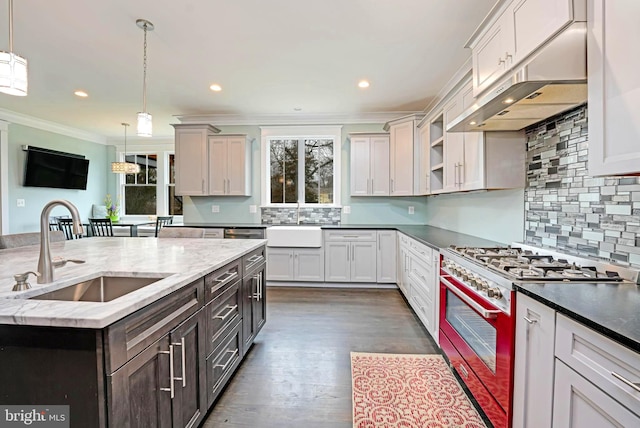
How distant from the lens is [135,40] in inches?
106

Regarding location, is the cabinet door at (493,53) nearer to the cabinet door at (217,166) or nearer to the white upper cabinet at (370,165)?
the white upper cabinet at (370,165)

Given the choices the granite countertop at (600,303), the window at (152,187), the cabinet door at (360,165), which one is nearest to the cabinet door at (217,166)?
the cabinet door at (360,165)

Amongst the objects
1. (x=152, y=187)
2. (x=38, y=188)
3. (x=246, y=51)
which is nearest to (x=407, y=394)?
(x=246, y=51)

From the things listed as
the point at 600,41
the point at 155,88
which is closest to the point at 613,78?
the point at 600,41

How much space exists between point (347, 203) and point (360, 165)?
2.20 feet

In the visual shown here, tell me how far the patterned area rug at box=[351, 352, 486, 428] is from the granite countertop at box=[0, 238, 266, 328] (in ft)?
4.01

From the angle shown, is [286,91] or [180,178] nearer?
[286,91]

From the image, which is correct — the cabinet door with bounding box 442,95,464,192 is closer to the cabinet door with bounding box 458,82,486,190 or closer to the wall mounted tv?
the cabinet door with bounding box 458,82,486,190

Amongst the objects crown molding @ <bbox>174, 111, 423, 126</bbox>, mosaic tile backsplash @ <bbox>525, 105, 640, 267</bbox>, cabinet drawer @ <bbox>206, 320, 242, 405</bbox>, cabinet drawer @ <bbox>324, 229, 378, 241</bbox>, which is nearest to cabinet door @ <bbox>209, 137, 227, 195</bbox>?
crown molding @ <bbox>174, 111, 423, 126</bbox>

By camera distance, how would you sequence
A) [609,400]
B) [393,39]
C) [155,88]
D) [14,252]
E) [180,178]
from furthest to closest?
[180,178]
[155,88]
[393,39]
[14,252]
[609,400]

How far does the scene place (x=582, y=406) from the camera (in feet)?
3.32

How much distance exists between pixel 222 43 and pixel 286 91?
4.08 feet

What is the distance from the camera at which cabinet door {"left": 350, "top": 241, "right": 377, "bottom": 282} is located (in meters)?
4.36

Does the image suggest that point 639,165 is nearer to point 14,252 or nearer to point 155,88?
point 14,252
